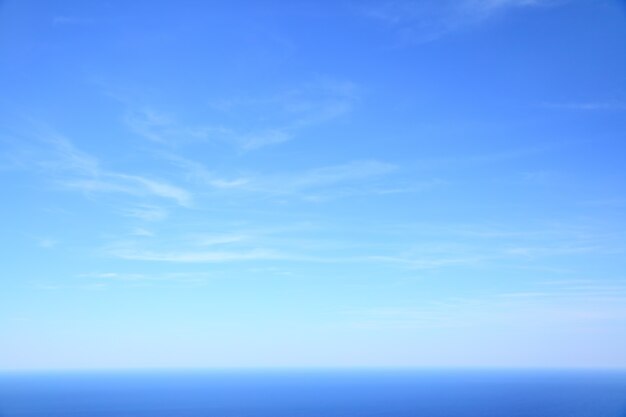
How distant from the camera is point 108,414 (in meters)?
36.2

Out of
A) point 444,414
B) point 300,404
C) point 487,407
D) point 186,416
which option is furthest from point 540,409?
point 186,416

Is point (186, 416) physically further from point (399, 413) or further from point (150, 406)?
point (399, 413)

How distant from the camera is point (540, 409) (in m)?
36.5

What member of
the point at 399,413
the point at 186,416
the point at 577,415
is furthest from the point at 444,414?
the point at 186,416

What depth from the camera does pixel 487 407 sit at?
40.0 m

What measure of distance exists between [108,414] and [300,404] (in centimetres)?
1592

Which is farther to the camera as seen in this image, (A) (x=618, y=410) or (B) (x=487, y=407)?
(B) (x=487, y=407)

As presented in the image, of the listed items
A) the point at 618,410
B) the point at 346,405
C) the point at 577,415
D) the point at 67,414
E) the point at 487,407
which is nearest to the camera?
the point at 577,415

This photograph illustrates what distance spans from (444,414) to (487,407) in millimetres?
6088

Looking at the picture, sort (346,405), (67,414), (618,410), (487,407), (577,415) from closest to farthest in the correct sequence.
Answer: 1. (577,415)
2. (618,410)
3. (67,414)
4. (487,407)
5. (346,405)

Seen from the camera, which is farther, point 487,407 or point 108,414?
point 487,407

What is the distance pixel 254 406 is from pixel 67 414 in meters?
14.3

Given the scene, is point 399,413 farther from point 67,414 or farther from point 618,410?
point 67,414

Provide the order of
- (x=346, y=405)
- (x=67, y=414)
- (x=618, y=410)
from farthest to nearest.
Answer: (x=346, y=405), (x=67, y=414), (x=618, y=410)
